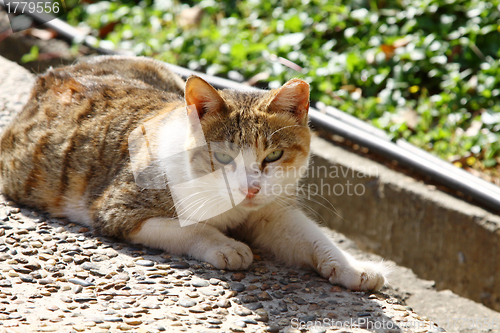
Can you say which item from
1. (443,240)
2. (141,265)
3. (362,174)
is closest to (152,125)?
(141,265)

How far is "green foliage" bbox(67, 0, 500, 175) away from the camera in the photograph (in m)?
4.62

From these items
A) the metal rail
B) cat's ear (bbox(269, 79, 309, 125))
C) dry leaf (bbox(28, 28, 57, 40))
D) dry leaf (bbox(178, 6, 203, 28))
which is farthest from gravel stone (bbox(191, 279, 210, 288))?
dry leaf (bbox(28, 28, 57, 40))

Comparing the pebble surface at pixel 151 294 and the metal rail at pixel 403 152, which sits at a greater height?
the pebble surface at pixel 151 294

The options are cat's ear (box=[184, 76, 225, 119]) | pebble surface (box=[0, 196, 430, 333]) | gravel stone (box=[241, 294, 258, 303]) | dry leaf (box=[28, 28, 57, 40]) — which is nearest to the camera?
pebble surface (box=[0, 196, 430, 333])

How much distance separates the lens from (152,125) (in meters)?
3.19

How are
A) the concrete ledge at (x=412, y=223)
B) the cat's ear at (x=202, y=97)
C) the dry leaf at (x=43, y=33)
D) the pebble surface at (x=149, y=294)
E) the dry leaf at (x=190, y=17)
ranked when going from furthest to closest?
the dry leaf at (x=190, y=17) → the dry leaf at (x=43, y=33) → the concrete ledge at (x=412, y=223) → the cat's ear at (x=202, y=97) → the pebble surface at (x=149, y=294)

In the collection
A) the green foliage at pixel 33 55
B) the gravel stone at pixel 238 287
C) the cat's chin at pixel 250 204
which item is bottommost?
the gravel stone at pixel 238 287

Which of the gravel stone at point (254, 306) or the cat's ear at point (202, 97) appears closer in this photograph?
the gravel stone at point (254, 306)

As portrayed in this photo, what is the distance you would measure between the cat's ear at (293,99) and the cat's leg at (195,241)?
829 millimetres

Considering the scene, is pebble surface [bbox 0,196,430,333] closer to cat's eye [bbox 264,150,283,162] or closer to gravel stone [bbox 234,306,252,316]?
gravel stone [bbox 234,306,252,316]

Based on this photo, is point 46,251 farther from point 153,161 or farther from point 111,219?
point 153,161

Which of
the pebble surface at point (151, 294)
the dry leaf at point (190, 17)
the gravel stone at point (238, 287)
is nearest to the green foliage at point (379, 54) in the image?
the dry leaf at point (190, 17)

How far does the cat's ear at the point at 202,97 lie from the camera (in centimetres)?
274

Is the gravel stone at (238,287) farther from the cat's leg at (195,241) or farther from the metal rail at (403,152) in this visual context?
the metal rail at (403,152)
